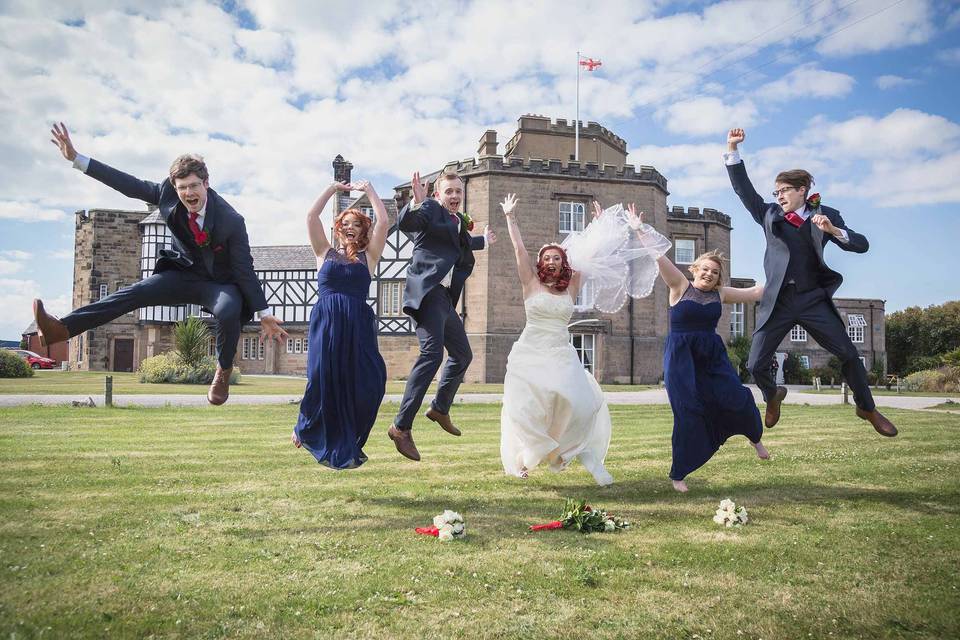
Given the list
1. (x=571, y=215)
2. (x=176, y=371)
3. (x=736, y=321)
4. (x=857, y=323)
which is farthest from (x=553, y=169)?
(x=857, y=323)

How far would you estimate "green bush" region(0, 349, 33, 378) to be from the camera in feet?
97.3

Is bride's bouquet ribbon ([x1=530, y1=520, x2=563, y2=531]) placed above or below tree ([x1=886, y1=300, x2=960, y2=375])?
below

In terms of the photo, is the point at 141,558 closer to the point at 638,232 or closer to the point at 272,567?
the point at 272,567

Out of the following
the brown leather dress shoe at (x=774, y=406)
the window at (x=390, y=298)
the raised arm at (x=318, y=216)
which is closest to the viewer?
the raised arm at (x=318, y=216)

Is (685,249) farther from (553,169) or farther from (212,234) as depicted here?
(212,234)

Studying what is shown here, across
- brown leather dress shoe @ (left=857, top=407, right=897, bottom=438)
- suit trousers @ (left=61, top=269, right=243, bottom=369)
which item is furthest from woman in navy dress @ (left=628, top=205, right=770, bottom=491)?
suit trousers @ (left=61, top=269, right=243, bottom=369)

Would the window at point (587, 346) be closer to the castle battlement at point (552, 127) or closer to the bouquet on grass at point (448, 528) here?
the castle battlement at point (552, 127)

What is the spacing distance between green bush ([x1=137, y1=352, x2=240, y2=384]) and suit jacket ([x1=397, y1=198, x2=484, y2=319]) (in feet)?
82.7

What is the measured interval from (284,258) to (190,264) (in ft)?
145

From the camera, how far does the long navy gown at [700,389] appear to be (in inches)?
276

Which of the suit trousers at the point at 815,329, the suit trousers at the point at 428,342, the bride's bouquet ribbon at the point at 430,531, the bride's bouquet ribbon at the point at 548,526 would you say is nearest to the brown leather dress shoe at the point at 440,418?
the suit trousers at the point at 428,342

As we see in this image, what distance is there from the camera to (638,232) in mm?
7602

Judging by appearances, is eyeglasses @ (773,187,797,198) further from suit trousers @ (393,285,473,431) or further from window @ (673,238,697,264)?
window @ (673,238,697,264)

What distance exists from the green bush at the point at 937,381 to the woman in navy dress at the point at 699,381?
3138cm
